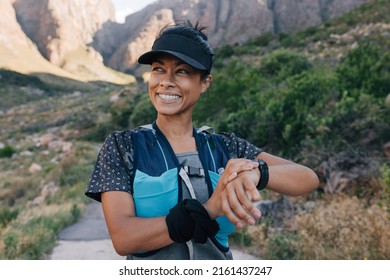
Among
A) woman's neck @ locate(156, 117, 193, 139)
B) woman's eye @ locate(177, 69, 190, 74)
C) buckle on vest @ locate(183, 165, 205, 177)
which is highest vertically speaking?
woman's eye @ locate(177, 69, 190, 74)

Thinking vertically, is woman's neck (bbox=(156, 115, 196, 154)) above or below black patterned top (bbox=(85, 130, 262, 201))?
above

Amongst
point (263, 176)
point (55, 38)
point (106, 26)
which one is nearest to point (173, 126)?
point (263, 176)

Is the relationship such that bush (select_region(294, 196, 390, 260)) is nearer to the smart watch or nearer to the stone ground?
the stone ground

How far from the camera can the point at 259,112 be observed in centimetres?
941

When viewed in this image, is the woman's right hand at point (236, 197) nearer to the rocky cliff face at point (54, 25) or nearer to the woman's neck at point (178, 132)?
the woman's neck at point (178, 132)

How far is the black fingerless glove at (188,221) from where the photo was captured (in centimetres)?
120

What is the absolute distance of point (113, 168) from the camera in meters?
1.38

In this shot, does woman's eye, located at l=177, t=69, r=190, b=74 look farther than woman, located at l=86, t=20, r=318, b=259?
Yes

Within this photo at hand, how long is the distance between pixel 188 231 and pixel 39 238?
5327 millimetres

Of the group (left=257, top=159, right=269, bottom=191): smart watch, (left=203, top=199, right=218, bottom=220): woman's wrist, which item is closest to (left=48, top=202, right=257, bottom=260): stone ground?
(left=257, top=159, right=269, bottom=191): smart watch

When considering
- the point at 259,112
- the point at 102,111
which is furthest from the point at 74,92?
the point at 259,112

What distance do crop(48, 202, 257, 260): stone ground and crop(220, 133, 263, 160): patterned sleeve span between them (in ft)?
12.5

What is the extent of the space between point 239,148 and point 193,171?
0.34 meters

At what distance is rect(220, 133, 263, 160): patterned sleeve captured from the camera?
169 cm
